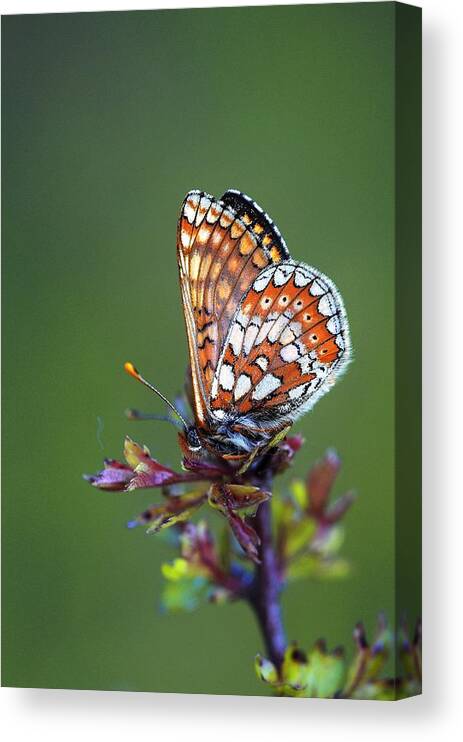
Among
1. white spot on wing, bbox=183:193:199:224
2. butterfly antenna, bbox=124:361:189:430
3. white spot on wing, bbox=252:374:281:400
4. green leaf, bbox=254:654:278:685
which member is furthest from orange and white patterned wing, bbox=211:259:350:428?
green leaf, bbox=254:654:278:685

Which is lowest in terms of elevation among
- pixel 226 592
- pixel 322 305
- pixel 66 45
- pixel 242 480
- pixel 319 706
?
pixel 319 706

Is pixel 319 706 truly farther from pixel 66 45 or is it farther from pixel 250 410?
pixel 66 45

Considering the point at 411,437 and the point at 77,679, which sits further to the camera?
the point at 77,679

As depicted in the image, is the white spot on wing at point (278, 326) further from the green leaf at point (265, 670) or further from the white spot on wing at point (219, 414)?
the green leaf at point (265, 670)

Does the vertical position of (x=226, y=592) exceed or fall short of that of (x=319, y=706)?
it exceeds it

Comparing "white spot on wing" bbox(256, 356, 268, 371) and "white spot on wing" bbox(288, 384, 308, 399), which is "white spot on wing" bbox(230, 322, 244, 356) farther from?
"white spot on wing" bbox(288, 384, 308, 399)

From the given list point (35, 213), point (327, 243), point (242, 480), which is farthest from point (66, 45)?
point (242, 480)
